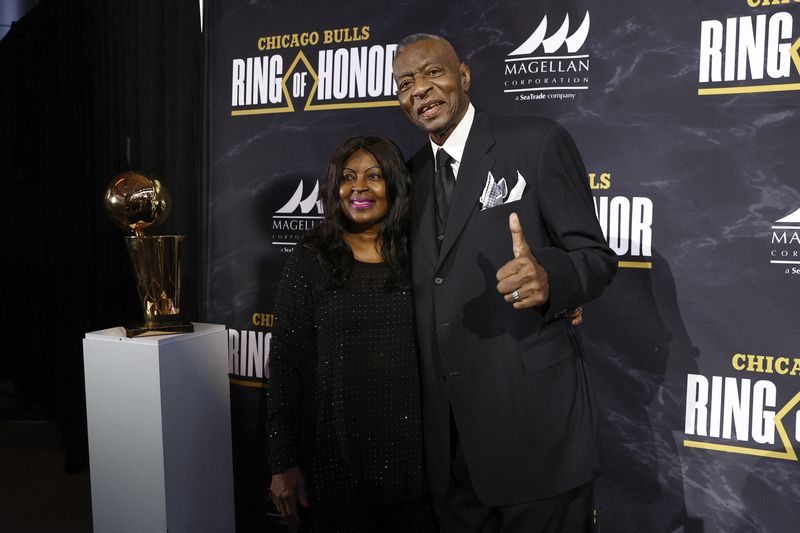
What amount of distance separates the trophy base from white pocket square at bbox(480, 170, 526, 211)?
129 cm

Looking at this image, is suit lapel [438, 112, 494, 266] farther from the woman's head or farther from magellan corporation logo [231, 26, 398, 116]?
magellan corporation logo [231, 26, 398, 116]

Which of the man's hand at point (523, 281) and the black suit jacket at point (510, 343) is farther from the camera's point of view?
the black suit jacket at point (510, 343)

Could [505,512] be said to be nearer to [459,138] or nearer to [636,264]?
[459,138]

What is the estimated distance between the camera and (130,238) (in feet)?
7.41

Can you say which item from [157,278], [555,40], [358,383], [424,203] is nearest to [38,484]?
[157,278]

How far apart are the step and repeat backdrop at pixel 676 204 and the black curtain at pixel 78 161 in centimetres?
113

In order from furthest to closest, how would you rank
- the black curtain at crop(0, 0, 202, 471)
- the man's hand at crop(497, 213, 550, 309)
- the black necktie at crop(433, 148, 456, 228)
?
the black curtain at crop(0, 0, 202, 471)
the black necktie at crop(433, 148, 456, 228)
the man's hand at crop(497, 213, 550, 309)

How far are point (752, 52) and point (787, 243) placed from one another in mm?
665

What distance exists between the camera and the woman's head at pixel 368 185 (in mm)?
1665

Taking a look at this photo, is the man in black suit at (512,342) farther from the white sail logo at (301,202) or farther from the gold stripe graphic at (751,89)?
the white sail logo at (301,202)

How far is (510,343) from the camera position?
152 centimetres

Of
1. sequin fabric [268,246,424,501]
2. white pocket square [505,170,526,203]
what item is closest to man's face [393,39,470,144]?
white pocket square [505,170,526,203]

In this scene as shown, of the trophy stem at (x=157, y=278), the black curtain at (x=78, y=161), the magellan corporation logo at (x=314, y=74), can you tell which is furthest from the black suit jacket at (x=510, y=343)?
the black curtain at (x=78, y=161)

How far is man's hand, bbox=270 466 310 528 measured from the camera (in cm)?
170
